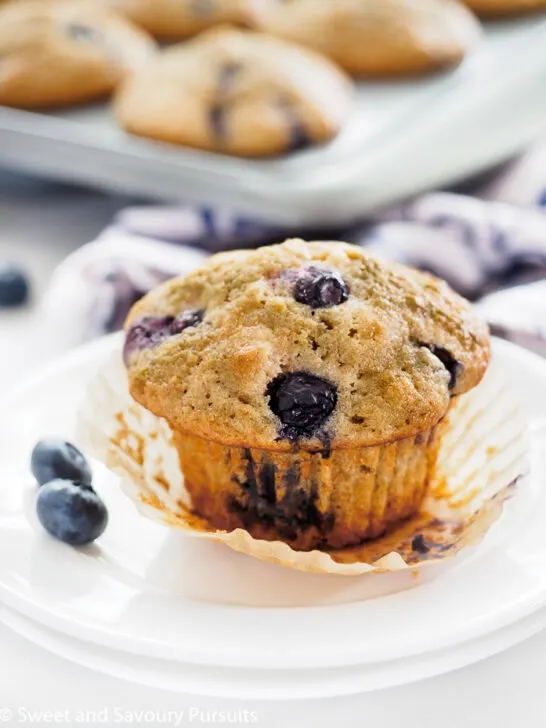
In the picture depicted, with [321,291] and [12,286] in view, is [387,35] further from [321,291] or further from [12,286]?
[321,291]

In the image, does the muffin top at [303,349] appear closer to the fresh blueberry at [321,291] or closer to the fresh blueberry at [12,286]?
the fresh blueberry at [321,291]

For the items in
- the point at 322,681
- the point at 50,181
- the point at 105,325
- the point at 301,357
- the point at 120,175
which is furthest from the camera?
the point at 50,181

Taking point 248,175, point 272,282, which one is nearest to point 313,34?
point 248,175

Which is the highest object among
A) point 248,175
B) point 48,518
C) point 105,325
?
point 48,518

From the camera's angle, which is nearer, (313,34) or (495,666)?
(495,666)

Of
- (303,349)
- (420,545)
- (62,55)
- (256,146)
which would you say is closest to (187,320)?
(303,349)

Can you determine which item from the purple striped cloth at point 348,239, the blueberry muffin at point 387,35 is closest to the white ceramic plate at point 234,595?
the purple striped cloth at point 348,239

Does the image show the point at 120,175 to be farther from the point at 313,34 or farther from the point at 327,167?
the point at 313,34
